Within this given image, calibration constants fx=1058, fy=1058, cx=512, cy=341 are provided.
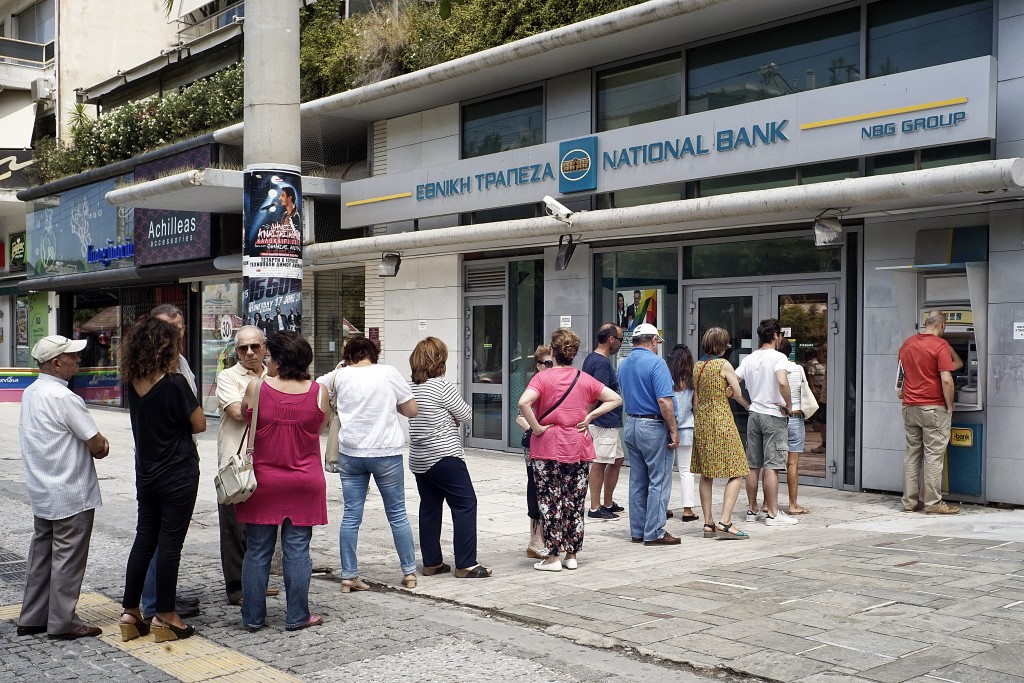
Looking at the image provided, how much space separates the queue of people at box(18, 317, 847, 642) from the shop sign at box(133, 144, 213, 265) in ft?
39.5

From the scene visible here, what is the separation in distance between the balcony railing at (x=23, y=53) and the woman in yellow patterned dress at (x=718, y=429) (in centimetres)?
2696

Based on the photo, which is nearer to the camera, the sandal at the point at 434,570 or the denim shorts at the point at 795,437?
the sandal at the point at 434,570

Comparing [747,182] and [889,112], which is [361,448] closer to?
[889,112]

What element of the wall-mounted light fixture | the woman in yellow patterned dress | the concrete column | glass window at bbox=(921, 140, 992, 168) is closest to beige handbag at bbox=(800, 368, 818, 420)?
the woman in yellow patterned dress

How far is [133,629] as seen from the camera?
5746mm

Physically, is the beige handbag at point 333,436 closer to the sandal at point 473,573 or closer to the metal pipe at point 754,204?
the sandal at point 473,573

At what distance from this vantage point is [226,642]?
18.8 feet

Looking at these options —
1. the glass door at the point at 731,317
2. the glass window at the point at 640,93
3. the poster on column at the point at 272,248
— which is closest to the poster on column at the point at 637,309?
the glass door at the point at 731,317

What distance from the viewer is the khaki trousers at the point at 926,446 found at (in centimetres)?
969

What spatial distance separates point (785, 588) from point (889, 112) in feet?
17.2

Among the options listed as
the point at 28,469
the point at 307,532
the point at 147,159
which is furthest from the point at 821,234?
the point at 147,159

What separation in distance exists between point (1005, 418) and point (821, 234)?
243 cm

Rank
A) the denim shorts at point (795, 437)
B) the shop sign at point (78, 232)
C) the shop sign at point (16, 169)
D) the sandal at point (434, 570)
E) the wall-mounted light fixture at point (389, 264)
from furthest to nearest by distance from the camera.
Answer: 1. the shop sign at point (16, 169)
2. the shop sign at point (78, 232)
3. the wall-mounted light fixture at point (389, 264)
4. the denim shorts at point (795, 437)
5. the sandal at point (434, 570)

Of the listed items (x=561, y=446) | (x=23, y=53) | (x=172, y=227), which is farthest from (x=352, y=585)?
(x=23, y=53)
